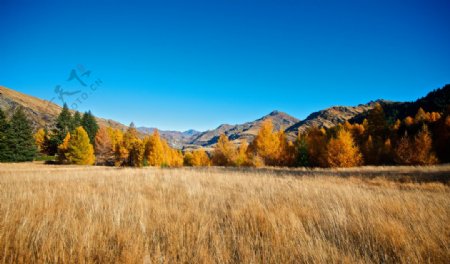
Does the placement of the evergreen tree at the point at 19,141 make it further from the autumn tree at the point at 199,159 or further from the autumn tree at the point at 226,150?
the autumn tree at the point at 226,150

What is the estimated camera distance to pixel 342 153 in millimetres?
28594

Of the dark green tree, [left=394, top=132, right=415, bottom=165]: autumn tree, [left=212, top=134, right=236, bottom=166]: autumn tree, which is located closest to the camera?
[left=394, top=132, right=415, bottom=165]: autumn tree

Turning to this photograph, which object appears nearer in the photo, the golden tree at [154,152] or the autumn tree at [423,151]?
the autumn tree at [423,151]

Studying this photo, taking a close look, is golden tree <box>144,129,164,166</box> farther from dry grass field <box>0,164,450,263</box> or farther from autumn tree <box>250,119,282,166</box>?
dry grass field <box>0,164,450,263</box>

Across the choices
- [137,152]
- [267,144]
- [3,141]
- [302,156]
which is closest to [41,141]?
[3,141]

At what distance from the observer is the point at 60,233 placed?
2.35 metres

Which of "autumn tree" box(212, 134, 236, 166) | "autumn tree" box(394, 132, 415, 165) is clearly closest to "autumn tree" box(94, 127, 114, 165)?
"autumn tree" box(212, 134, 236, 166)

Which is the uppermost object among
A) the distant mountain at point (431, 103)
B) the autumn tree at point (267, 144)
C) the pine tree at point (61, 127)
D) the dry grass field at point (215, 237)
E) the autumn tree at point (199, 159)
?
the distant mountain at point (431, 103)

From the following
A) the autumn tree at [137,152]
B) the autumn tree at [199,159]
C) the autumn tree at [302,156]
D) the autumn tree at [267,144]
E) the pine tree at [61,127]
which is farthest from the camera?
the autumn tree at [199,159]

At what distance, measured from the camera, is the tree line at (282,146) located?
28.9m

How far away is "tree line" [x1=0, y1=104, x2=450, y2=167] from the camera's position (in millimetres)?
28922

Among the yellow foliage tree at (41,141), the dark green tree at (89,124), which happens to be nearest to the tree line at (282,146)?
the dark green tree at (89,124)

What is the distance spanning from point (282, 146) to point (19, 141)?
5289cm

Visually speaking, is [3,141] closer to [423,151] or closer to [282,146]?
[282,146]
